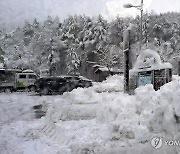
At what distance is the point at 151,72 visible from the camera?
16.5 metres

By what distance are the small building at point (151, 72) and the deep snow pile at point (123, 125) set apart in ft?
14.8

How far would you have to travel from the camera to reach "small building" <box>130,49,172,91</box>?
15.6 meters

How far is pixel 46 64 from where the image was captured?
161ft

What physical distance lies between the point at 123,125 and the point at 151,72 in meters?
9.20

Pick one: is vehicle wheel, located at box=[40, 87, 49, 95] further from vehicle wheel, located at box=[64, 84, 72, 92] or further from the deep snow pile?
the deep snow pile

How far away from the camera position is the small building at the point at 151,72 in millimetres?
15594

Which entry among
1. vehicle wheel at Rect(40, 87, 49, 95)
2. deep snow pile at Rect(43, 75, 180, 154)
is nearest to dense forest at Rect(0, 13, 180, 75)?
vehicle wheel at Rect(40, 87, 49, 95)

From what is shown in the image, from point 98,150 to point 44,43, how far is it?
147 feet

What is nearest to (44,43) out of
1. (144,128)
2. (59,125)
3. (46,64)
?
(46,64)

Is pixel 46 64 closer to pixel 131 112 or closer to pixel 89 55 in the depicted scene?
pixel 89 55

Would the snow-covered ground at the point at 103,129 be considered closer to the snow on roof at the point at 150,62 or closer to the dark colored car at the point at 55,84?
the snow on roof at the point at 150,62

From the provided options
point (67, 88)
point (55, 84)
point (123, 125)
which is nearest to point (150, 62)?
point (123, 125)

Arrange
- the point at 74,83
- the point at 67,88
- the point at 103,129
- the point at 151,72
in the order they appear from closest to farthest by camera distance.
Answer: the point at 103,129 → the point at 151,72 → the point at 67,88 → the point at 74,83

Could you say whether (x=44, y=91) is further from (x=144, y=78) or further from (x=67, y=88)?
(x=144, y=78)
